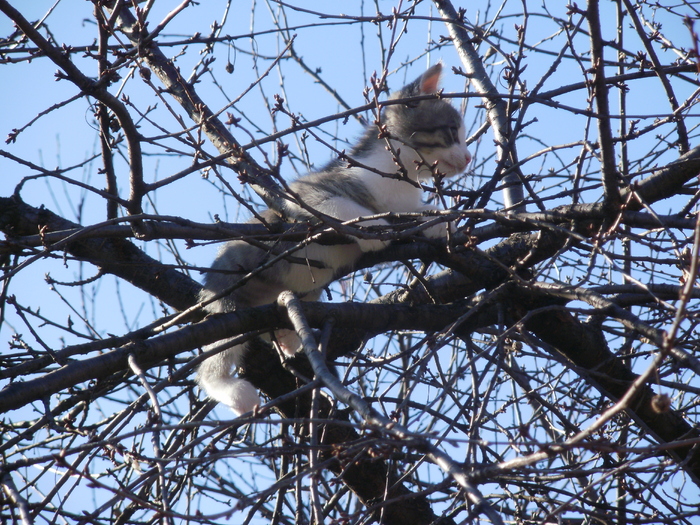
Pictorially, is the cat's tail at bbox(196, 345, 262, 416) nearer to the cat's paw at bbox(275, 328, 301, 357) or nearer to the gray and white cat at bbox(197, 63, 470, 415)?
the gray and white cat at bbox(197, 63, 470, 415)

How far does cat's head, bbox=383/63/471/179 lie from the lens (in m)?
3.98

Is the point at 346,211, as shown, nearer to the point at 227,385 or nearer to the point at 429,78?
the point at 227,385

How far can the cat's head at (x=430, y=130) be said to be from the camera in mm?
3980

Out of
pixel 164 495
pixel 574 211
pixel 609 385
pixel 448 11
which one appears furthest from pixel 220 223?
pixel 448 11

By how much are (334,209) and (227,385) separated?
1009mm

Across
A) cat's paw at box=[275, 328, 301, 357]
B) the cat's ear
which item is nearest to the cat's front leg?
cat's paw at box=[275, 328, 301, 357]

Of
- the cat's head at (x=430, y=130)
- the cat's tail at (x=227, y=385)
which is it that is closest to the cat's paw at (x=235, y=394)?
the cat's tail at (x=227, y=385)

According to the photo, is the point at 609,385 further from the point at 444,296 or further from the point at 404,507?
the point at 404,507

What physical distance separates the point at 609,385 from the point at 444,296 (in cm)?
85

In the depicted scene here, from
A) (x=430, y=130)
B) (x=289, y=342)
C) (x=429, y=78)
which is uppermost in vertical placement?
(x=429, y=78)

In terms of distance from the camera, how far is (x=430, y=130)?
4.09 m

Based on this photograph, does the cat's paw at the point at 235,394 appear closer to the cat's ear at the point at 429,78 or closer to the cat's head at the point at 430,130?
the cat's head at the point at 430,130

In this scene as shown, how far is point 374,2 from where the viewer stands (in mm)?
4492

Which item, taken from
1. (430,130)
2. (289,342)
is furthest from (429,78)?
(289,342)
